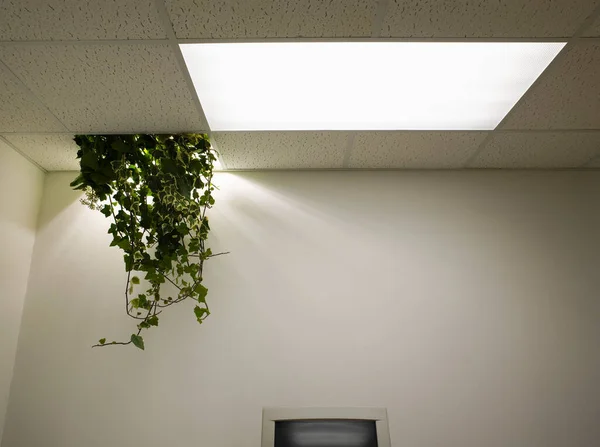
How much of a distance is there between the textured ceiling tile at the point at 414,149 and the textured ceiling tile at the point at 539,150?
11 centimetres

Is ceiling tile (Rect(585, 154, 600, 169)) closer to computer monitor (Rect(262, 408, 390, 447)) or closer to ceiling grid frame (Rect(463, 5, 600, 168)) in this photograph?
ceiling grid frame (Rect(463, 5, 600, 168))

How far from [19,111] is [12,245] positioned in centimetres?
72

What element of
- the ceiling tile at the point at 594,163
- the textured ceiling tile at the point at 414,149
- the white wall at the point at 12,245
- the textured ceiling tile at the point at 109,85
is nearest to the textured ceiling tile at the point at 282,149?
the textured ceiling tile at the point at 414,149

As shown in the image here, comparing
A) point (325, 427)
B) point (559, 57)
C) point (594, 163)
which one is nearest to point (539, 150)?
point (594, 163)

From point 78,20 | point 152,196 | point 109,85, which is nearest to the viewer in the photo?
point 78,20

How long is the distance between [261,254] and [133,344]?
30.9 inches

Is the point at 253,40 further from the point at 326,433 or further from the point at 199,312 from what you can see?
the point at 326,433

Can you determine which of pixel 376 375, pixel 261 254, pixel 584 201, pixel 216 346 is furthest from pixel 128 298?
pixel 584 201

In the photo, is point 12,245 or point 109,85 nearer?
point 109,85

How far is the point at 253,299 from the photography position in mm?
2221

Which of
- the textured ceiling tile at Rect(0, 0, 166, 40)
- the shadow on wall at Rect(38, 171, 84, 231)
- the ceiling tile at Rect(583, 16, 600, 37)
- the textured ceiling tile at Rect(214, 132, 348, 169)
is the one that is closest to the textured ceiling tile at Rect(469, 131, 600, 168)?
the ceiling tile at Rect(583, 16, 600, 37)

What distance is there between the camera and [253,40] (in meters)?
1.43

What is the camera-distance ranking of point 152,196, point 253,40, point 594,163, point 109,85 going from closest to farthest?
point 253,40 → point 109,85 → point 152,196 → point 594,163

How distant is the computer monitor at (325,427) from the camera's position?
170 centimetres
